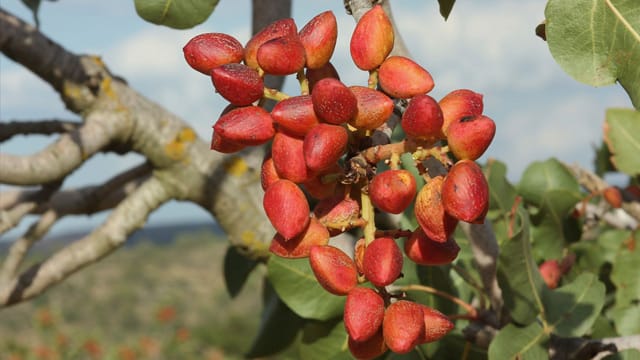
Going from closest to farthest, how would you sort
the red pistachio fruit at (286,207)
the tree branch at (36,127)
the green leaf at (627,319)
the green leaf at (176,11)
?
the red pistachio fruit at (286,207) → the green leaf at (176,11) → the green leaf at (627,319) → the tree branch at (36,127)

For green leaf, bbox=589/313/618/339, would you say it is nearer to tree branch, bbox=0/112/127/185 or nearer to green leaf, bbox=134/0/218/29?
green leaf, bbox=134/0/218/29

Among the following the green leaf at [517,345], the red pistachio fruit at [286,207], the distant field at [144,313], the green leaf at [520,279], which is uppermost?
the red pistachio fruit at [286,207]

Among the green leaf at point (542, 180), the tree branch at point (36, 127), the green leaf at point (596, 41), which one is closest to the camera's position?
the green leaf at point (596, 41)

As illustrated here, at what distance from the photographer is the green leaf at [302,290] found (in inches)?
43.6

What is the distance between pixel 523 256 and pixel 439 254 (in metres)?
0.35

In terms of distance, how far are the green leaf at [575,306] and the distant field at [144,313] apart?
0.97m

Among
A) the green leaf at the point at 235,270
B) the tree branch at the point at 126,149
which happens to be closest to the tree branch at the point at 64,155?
the tree branch at the point at 126,149

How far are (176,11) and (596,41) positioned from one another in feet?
1.51

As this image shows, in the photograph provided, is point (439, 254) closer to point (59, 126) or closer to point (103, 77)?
point (103, 77)

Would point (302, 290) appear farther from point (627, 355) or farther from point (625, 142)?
point (625, 142)

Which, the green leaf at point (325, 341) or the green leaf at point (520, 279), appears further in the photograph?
the green leaf at point (325, 341)

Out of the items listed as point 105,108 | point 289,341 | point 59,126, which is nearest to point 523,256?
point 289,341

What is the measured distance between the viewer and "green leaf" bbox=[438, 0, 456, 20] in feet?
2.55

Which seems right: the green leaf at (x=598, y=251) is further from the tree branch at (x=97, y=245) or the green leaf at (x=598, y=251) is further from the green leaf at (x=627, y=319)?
the tree branch at (x=97, y=245)
